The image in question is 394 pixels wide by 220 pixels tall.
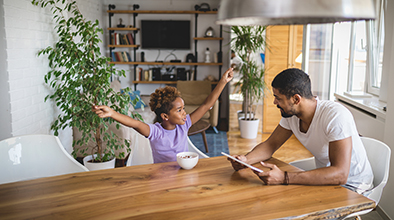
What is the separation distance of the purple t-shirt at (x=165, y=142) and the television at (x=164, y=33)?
4.22 meters

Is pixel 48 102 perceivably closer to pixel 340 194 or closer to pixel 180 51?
pixel 340 194

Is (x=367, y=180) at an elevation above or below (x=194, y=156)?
below

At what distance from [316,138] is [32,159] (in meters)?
1.63

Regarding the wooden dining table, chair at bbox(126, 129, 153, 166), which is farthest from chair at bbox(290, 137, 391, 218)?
chair at bbox(126, 129, 153, 166)

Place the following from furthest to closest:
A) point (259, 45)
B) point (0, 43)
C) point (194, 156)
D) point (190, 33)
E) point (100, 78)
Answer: point (190, 33), point (259, 45), point (100, 78), point (0, 43), point (194, 156)

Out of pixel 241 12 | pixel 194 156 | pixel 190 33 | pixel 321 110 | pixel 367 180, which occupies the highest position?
pixel 190 33

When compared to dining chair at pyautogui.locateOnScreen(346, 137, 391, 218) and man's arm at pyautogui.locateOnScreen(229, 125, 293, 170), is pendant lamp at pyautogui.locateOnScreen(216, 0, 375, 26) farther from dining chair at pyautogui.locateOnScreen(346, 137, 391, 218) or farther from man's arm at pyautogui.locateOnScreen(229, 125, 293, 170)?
dining chair at pyautogui.locateOnScreen(346, 137, 391, 218)

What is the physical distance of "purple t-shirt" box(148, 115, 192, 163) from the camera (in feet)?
6.82

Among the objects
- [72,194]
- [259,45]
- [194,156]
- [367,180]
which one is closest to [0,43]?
[72,194]

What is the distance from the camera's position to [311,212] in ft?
4.15

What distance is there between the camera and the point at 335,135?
1592 millimetres

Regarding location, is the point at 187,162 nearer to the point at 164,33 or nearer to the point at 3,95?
the point at 3,95

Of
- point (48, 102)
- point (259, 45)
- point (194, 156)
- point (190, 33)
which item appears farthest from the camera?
point (190, 33)

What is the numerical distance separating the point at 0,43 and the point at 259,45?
3341 millimetres
